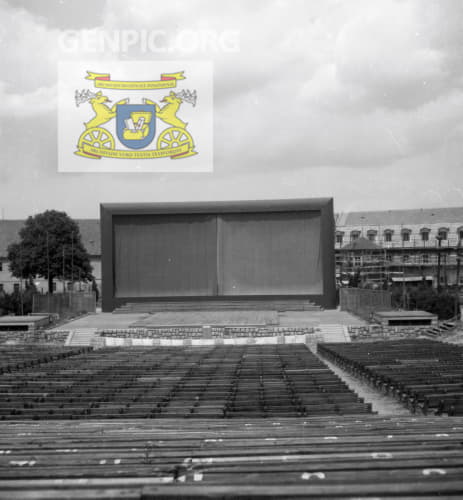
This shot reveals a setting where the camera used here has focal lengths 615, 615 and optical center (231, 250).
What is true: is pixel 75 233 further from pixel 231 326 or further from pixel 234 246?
pixel 231 326

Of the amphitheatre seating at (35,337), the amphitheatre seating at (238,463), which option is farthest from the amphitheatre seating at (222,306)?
the amphitheatre seating at (238,463)

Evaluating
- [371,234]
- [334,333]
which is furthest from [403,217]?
[334,333]

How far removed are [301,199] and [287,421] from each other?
4184 centimetres

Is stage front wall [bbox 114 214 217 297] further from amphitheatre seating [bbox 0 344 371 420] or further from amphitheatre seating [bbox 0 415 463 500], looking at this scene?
amphitheatre seating [bbox 0 415 463 500]

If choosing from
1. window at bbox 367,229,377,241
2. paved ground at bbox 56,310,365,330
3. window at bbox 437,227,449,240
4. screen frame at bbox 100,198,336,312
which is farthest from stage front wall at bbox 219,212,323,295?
window at bbox 367,229,377,241

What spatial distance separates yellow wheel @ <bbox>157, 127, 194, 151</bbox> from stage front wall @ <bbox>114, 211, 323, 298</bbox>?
53.5 ft

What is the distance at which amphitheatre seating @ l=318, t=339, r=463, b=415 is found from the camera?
12086 millimetres

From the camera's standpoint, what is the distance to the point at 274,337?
1352 inches

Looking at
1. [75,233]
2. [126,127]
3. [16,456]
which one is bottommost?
[16,456]

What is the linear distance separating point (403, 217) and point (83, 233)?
42.7 meters

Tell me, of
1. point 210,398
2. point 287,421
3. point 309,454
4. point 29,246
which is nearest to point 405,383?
point 210,398

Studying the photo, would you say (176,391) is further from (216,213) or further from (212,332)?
A: (216,213)

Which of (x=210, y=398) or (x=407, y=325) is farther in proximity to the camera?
(x=407, y=325)

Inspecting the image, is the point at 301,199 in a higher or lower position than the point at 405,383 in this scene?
higher
